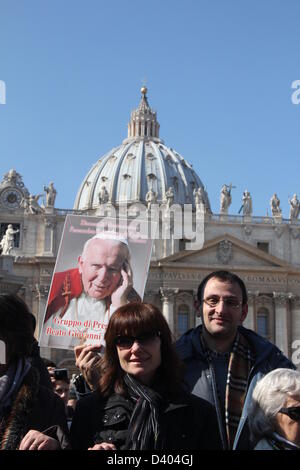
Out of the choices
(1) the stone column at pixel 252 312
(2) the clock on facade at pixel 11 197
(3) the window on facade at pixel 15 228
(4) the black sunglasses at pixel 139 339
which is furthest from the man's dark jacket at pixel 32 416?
(2) the clock on facade at pixel 11 197

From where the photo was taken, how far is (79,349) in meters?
5.68

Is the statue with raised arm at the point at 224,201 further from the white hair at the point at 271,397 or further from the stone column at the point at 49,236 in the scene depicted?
the white hair at the point at 271,397

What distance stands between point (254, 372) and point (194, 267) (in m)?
43.6

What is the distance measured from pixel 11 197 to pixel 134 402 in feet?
160

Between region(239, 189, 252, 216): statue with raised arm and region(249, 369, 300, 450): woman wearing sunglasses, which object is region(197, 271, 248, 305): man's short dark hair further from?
region(239, 189, 252, 216): statue with raised arm

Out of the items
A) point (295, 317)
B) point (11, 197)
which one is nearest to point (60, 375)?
point (295, 317)

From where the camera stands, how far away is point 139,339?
478 cm

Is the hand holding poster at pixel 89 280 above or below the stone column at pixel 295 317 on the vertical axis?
below

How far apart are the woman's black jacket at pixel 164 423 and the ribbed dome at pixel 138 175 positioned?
74.1 m

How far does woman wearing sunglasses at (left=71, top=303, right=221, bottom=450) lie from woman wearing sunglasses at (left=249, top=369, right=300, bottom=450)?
11.5 inches

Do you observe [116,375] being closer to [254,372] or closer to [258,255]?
[254,372]

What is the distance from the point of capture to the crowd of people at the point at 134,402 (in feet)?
14.4
